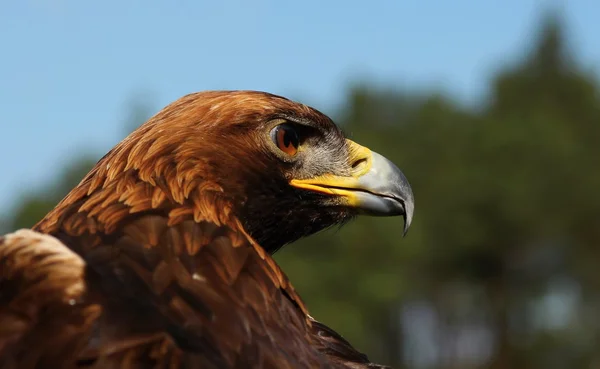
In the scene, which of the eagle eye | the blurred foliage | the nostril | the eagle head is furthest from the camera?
the blurred foliage

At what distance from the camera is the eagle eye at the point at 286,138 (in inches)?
141

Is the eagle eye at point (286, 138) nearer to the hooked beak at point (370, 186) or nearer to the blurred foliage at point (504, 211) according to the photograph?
the hooked beak at point (370, 186)

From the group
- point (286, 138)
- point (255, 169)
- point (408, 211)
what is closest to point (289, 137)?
point (286, 138)

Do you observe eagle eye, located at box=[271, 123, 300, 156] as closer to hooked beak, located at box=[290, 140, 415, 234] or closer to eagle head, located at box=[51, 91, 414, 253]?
eagle head, located at box=[51, 91, 414, 253]

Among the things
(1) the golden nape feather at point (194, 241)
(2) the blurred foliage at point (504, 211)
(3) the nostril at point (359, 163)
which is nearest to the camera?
(1) the golden nape feather at point (194, 241)

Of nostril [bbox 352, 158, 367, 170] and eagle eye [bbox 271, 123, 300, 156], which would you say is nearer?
eagle eye [bbox 271, 123, 300, 156]

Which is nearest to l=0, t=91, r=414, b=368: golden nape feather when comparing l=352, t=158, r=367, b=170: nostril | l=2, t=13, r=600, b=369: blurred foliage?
l=352, t=158, r=367, b=170: nostril

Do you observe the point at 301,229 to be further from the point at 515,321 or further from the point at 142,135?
the point at 515,321

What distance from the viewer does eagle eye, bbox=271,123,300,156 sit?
3.57 meters

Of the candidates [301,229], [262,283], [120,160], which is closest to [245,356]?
[262,283]

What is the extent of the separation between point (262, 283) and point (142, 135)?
2.46ft

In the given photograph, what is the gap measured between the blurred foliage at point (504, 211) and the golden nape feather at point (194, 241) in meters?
44.1

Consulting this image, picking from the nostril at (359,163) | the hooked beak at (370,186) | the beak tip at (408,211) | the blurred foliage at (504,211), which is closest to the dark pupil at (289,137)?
the hooked beak at (370,186)

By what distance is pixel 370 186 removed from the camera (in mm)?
3842
